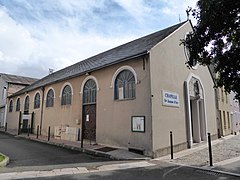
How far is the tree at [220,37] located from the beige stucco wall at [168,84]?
2552 mm

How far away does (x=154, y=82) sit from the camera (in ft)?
34.9

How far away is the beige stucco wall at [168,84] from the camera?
1037 cm

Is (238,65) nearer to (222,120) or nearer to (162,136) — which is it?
(162,136)

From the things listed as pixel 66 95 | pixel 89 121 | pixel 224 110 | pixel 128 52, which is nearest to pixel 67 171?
pixel 89 121

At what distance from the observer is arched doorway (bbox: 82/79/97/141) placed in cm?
1341

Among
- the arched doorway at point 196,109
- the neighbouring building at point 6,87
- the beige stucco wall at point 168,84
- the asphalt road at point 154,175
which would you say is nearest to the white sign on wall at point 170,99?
the beige stucco wall at point 168,84

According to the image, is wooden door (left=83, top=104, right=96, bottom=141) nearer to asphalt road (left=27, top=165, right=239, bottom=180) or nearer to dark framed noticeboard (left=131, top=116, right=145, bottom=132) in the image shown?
dark framed noticeboard (left=131, top=116, right=145, bottom=132)

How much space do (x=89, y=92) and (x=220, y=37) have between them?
8.66 m

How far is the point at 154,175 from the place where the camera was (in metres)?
6.73

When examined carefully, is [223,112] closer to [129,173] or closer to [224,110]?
[224,110]

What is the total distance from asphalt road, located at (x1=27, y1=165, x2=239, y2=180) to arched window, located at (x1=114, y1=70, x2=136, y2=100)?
464 cm

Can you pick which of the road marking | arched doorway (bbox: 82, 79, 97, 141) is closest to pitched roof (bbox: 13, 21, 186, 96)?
arched doorway (bbox: 82, 79, 97, 141)

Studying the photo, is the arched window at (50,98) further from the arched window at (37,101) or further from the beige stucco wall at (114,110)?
the beige stucco wall at (114,110)

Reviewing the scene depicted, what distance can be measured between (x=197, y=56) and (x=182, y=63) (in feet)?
17.2
